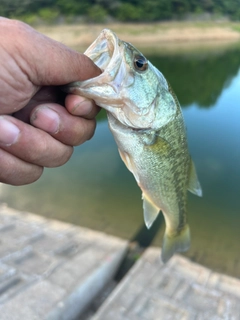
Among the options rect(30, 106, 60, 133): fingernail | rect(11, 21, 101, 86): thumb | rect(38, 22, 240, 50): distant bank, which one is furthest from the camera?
rect(38, 22, 240, 50): distant bank

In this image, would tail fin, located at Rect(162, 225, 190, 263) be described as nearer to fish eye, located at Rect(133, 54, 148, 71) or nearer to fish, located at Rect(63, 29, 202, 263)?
fish, located at Rect(63, 29, 202, 263)

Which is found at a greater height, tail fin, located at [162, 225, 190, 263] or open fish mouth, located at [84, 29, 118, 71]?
open fish mouth, located at [84, 29, 118, 71]

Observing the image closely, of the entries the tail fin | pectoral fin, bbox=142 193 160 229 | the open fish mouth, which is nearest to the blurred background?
the tail fin

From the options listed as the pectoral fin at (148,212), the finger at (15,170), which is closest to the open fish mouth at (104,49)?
the finger at (15,170)

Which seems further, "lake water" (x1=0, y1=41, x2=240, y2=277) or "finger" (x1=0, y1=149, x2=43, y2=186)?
"lake water" (x1=0, y1=41, x2=240, y2=277)

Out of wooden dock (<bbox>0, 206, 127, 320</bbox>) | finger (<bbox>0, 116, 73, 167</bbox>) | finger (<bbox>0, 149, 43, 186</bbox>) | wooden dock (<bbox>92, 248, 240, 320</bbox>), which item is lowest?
wooden dock (<bbox>0, 206, 127, 320</bbox>)

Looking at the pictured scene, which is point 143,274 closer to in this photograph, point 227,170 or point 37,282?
point 37,282

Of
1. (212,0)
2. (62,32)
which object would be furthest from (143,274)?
(212,0)
